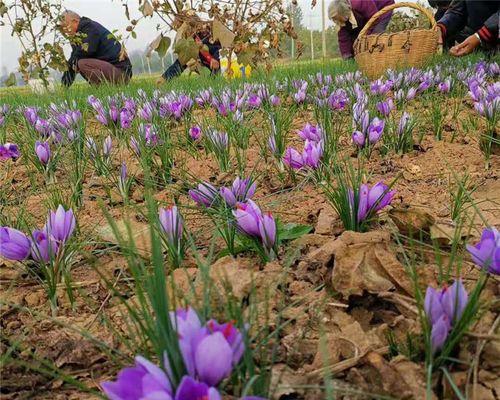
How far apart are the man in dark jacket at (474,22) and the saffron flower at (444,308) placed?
5563 mm

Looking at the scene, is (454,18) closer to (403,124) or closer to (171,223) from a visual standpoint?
(403,124)

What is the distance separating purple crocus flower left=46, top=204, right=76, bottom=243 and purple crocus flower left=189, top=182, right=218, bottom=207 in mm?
299

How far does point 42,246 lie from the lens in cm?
98

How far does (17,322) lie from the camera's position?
968mm

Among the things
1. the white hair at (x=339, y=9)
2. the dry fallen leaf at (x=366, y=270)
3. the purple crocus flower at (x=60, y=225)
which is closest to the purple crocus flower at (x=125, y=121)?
the purple crocus flower at (x=60, y=225)

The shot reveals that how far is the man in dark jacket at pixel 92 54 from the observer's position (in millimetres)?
7121

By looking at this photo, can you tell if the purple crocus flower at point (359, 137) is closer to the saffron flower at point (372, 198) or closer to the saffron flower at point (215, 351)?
the saffron flower at point (372, 198)

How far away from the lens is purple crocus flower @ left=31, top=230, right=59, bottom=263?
0.97 meters

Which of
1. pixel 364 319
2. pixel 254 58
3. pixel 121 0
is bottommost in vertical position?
pixel 364 319

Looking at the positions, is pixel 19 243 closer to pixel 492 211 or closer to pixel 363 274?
pixel 363 274

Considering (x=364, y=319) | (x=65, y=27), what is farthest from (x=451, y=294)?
(x=65, y=27)

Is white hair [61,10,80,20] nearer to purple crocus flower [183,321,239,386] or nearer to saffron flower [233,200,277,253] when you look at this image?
saffron flower [233,200,277,253]

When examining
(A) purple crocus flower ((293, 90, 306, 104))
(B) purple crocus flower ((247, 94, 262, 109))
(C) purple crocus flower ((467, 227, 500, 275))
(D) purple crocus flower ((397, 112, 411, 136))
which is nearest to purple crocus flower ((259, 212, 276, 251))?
(C) purple crocus flower ((467, 227, 500, 275))

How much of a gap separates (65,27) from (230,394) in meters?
6.94
